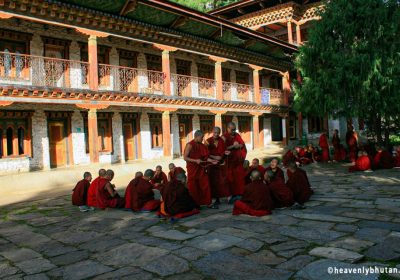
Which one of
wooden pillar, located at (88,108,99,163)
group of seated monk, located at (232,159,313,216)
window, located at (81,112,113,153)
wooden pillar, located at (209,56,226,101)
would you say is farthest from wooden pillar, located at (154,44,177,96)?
group of seated monk, located at (232,159,313,216)

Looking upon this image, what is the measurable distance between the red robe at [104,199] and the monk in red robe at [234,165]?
7.93ft

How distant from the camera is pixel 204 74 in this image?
21.1m

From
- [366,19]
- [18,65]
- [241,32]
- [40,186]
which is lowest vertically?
[40,186]

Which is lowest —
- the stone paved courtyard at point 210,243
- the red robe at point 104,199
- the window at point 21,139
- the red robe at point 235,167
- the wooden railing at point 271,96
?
the stone paved courtyard at point 210,243

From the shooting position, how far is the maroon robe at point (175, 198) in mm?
6188

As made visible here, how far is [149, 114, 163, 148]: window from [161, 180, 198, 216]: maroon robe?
12270mm

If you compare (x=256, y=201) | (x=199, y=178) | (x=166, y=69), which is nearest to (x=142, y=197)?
(x=199, y=178)

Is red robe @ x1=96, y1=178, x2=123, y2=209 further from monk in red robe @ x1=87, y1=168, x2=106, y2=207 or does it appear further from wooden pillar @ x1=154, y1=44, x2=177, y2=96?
wooden pillar @ x1=154, y1=44, x2=177, y2=96

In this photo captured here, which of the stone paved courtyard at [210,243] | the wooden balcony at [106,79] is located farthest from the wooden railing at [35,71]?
the stone paved courtyard at [210,243]

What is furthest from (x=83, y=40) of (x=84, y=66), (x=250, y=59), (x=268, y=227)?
(x=268, y=227)

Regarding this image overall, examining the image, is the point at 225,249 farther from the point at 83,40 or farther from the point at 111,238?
the point at 83,40

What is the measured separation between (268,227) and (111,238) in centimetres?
233

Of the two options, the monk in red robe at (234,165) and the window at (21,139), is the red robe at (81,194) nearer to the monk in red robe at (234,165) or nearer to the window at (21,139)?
the monk in red robe at (234,165)

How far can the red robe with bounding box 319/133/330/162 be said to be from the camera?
50.6 feet
